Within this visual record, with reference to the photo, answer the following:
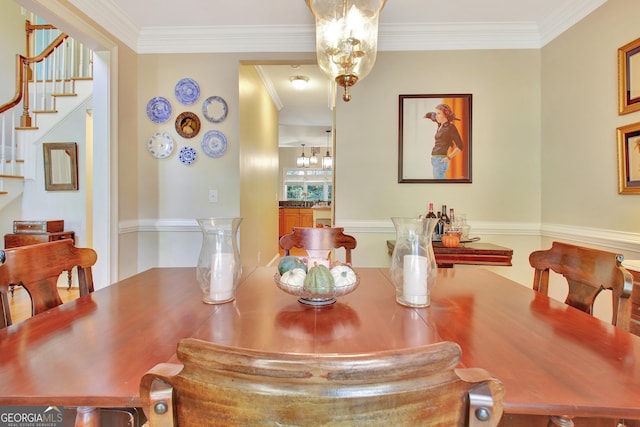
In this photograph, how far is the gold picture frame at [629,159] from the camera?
6.02 feet

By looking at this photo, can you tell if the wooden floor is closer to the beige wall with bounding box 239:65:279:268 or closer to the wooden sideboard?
the wooden sideboard

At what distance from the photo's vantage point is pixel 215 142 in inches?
111

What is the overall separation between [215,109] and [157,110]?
0.53m

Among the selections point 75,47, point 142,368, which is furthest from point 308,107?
point 142,368

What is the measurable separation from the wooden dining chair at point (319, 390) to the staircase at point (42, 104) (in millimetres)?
4355

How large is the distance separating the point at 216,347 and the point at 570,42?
10.5 ft

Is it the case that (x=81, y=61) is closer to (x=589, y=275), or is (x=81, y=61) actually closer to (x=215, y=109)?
(x=215, y=109)

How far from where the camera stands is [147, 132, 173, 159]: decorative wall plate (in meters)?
2.82

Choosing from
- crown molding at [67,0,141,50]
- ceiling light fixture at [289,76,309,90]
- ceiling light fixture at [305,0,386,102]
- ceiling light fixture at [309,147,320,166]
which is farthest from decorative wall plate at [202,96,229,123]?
ceiling light fixture at [309,147,320,166]

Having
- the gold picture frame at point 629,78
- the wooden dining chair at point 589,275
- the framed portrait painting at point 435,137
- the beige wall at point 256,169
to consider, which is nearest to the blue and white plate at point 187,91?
the beige wall at point 256,169

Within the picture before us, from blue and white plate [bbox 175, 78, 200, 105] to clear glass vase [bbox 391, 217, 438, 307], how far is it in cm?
251

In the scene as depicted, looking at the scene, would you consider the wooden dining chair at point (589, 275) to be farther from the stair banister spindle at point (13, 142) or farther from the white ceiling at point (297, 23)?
the stair banister spindle at point (13, 142)

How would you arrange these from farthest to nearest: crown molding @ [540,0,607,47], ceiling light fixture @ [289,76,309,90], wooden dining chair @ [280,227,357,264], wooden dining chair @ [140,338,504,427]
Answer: ceiling light fixture @ [289,76,309,90]
crown molding @ [540,0,607,47]
wooden dining chair @ [280,227,357,264]
wooden dining chair @ [140,338,504,427]

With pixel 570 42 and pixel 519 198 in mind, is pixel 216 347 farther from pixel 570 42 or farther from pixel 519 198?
pixel 570 42
